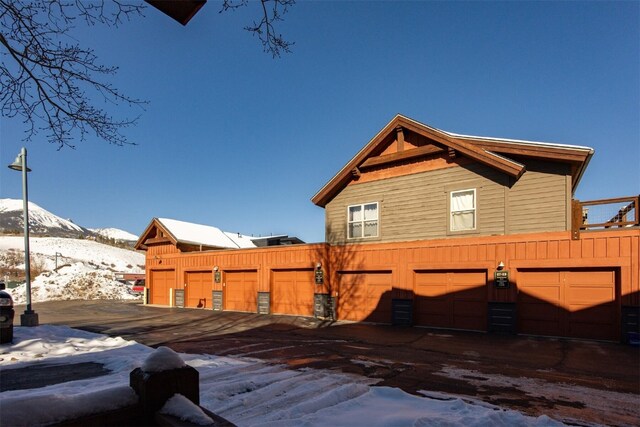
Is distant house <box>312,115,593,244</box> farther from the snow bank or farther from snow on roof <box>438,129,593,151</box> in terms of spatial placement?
the snow bank

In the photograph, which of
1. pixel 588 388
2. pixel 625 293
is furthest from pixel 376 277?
pixel 588 388

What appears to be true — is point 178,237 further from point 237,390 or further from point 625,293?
point 625,293

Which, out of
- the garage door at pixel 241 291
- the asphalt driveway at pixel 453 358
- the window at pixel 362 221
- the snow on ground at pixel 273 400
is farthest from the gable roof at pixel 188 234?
the snow on ground at pixel 273 400

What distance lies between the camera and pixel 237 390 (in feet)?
17.5

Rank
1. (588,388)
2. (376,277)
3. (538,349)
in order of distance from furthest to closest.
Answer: (376,277) → (538,349) → (588,388)

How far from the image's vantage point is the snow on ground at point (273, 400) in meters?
2.32

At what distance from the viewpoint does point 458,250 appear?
13547mm

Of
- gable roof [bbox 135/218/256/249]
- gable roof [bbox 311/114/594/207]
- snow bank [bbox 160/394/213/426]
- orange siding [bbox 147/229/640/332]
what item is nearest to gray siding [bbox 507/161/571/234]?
gable roof [bbox 311/114/594/207]

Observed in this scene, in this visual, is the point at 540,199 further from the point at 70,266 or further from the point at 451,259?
the point at 70,266

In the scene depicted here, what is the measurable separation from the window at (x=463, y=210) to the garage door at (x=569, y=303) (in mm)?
2660

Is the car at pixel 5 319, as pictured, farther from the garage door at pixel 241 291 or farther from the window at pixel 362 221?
the window at pixel 362 221

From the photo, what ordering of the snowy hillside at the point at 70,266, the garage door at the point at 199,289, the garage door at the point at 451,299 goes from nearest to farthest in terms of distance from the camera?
1. the garage door at the point at 451,299
2. the garage door at the point at 199,289
3. the snowy hillside at the point at 70,266

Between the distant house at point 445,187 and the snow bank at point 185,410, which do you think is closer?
the snow bank at point 185,410

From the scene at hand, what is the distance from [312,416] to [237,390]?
154 centimetres
